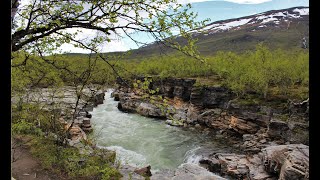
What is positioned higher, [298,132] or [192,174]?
[298,132]

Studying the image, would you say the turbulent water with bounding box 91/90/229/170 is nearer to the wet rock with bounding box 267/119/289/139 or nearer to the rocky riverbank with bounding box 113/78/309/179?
Result: the rocky riverbank with bounding box 113/78/309/179

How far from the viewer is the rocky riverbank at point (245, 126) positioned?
18.3 m

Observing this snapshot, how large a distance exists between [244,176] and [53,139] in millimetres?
12541

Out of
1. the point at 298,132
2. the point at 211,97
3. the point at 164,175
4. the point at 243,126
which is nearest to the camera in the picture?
the point at 164,175

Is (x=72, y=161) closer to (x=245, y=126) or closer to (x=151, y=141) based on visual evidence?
(x=151, y=141)

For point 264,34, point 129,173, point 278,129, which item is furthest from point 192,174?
point 264,34

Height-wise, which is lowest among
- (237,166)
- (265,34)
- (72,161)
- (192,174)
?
(237,166)

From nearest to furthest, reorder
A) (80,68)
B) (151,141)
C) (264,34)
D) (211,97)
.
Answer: (80,68), (151,141), (211,97), (264,34)

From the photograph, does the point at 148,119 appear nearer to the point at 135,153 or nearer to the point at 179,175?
the point at 135,153

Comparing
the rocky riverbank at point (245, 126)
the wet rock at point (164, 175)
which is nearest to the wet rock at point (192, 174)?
the wet rock at point (164, 175)

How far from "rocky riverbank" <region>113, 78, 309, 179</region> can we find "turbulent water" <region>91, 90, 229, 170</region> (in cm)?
197

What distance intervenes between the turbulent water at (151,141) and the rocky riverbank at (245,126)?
197 cm

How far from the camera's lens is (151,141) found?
92.1 ft

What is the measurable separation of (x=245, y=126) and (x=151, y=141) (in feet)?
34.2
